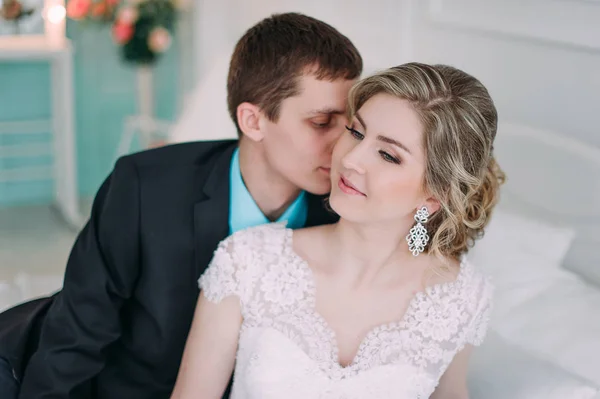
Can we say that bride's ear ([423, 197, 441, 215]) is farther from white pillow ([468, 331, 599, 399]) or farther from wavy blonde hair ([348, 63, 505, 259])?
white pillow ([468, 331, 599, 399])

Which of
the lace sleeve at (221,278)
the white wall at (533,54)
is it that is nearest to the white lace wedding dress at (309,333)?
the lace sleeve at (221,278)

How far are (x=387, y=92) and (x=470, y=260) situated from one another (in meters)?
0.59

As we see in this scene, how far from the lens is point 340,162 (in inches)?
61.6

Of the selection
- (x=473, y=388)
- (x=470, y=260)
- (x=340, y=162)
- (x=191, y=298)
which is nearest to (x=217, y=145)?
(x=191, y=298)

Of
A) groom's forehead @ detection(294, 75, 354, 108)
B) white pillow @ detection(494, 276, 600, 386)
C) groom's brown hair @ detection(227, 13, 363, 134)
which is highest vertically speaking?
groom's brown hair @ detection(227, 13, 363, 134)

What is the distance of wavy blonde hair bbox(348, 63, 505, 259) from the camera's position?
1472 millimetres

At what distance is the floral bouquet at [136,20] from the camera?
4504 millimetres

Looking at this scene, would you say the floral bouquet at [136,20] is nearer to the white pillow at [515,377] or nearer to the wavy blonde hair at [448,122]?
the wavy blonde hair at [448,122]

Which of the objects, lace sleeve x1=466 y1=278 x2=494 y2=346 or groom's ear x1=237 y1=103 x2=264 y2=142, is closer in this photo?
lace sleeve x1=466 y1=278 x2=494 y2=346

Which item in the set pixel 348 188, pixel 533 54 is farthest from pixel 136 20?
pixel 348 188

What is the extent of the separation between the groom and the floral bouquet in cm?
276

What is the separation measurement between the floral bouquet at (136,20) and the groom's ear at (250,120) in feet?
9.16

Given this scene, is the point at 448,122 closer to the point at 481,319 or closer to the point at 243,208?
the point at 481,319

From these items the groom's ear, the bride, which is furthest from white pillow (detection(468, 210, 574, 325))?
the groom's ear
